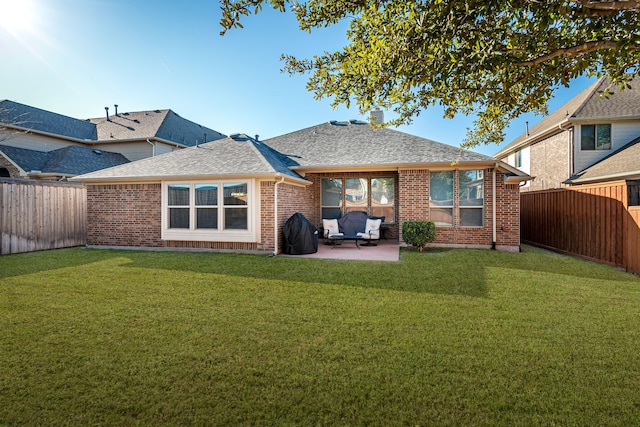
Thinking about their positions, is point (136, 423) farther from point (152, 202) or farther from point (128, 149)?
point (128, 149)

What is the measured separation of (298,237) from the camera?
9.76 m

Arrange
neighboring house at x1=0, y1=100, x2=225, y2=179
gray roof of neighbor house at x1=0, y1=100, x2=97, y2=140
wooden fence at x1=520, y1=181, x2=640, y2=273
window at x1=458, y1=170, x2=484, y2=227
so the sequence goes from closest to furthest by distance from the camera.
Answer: wooden fence at x1=520, y1=181, x2=640, y2=273 < window at x1=458, y1=170, x2=484, y2=227 < neighboring house at x1=0, y1=100, x2=225, y2=179 < gray roof of neighbor house at x1=0, y1=100, x2=97, y2=140

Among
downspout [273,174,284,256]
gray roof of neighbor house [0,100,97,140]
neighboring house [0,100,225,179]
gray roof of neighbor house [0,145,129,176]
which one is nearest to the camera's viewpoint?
downspout [273,174,284,256]

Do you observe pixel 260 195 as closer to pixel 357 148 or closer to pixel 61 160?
pixel 357 148

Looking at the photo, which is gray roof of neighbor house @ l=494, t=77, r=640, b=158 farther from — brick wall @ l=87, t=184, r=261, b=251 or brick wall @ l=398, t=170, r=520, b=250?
brick wall @ l=87, t=184, r=261, b=251

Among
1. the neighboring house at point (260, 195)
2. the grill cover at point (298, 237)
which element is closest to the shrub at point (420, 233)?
the neighboring house at point (260, 195)

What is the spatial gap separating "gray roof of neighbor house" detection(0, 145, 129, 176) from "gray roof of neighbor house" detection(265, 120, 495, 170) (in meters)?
11.0

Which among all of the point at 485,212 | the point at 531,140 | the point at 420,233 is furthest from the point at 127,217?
the point at 531,140

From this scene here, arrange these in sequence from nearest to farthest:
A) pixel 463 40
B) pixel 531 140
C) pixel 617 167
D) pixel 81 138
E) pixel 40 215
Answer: pixel 463 40 → pixel 617 167 → pixel 40 215 → pixel 531 140 → pixel 81 138

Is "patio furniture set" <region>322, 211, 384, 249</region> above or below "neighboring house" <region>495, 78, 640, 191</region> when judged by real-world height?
below

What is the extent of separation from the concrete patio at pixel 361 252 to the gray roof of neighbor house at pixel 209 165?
2.59m

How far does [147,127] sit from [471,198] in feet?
67.2

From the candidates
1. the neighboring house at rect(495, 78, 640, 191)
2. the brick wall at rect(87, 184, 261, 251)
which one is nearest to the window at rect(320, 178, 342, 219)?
the brick wall at rect(87, 184, 261, 251)

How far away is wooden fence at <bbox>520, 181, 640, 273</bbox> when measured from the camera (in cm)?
746
